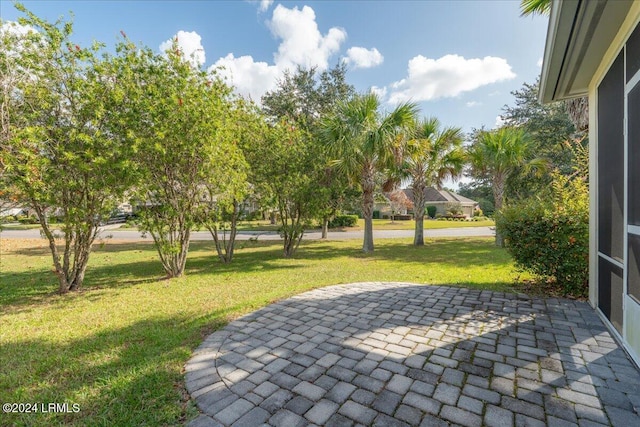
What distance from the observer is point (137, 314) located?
4.72 m

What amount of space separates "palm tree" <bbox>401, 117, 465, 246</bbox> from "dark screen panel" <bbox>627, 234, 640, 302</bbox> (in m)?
9.04

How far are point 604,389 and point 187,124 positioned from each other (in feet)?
24.4

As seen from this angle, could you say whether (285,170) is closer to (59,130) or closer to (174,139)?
(174,139)

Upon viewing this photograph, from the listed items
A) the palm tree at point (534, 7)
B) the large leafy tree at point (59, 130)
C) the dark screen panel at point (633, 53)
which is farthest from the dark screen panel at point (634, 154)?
the large leafy tree at point (59, 130)

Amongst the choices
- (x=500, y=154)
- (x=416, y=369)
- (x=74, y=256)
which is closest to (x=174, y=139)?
(x=74, y=256)

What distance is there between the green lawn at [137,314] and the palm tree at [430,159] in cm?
383

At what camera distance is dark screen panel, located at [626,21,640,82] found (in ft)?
9.40

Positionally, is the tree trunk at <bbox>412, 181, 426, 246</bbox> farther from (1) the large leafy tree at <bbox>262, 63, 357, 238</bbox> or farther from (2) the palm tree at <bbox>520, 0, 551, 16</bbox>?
(1) the large leafy tree at <bbox>262, 63, 357, 238</bbox>

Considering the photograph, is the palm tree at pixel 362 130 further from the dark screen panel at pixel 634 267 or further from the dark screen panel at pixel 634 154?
the dark screen panel at pixel 634 267

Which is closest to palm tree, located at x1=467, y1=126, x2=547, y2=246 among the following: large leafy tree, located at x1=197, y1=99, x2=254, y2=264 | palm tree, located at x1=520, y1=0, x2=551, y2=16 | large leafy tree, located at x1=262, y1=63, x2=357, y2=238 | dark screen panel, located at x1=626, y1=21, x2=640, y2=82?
palm tree, located at x1=520, y1=0, x2=551, y2=16

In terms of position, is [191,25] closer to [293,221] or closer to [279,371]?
[293,221]

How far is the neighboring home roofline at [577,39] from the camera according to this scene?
8.89 feet

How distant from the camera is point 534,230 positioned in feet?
17.5

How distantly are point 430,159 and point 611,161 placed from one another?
972cm
